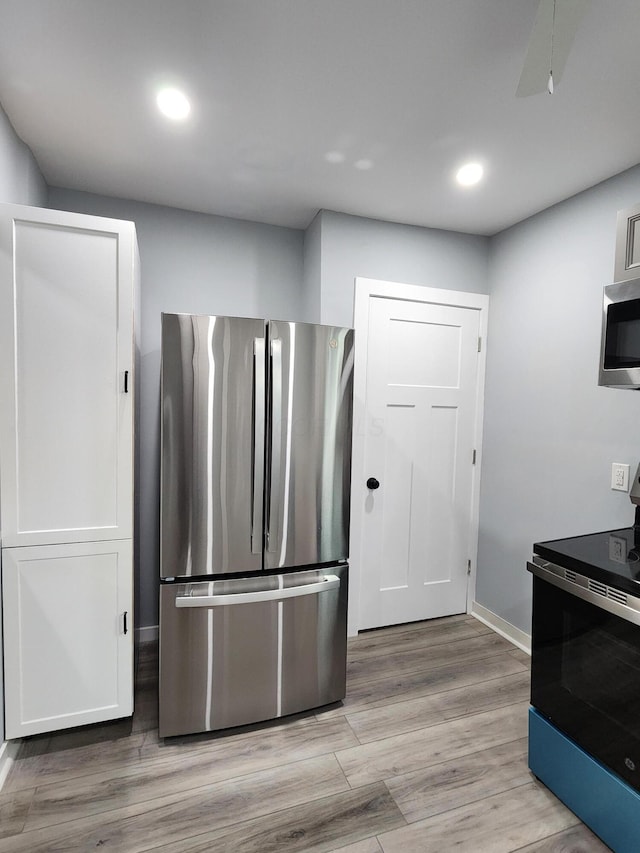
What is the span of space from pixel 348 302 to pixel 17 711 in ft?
8.18

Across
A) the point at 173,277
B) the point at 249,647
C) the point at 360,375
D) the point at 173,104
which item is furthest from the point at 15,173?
the point at 249,647

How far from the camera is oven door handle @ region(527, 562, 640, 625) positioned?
1338 millimetres

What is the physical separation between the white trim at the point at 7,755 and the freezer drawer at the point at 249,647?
0.57 m

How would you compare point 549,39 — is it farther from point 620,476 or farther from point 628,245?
point 620,476

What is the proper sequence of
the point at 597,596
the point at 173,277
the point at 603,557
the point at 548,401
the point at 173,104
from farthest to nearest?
the point at 173,277, the point at 548,401, the point at 173,104, the point at 603,557, the point at 597,596

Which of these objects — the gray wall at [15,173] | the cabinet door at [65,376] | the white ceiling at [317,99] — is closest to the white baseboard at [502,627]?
the cabinet door at [65,376]

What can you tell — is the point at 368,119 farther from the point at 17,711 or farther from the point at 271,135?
the point at 17,711

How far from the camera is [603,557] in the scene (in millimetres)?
1572

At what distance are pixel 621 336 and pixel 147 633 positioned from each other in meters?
2.91

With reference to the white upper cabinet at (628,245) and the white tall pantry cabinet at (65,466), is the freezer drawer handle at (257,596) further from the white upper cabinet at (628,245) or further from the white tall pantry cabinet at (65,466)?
the white upper cabinet at (628,245)

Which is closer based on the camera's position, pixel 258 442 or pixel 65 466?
pixel 65 466

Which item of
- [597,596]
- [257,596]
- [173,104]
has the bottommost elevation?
[257,596]

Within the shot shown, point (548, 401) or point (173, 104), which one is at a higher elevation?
point (173, 104)

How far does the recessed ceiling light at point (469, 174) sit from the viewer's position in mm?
2091
